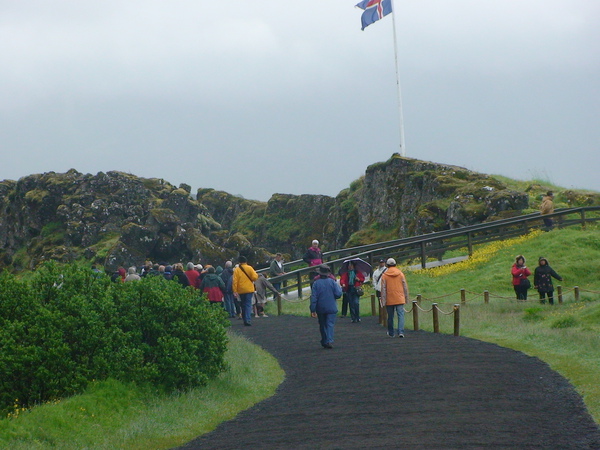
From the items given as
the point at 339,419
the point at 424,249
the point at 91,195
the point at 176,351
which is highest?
the point at 91,195

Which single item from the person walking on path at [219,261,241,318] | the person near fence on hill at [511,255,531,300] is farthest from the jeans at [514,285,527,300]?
the person walking on path at [219,261,241,318]

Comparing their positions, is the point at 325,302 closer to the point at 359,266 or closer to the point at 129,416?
the point at 359,266

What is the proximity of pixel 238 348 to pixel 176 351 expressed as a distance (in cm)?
495

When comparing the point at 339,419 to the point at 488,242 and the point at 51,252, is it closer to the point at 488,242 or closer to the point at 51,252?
the point at 488,242

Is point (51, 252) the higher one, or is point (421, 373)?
point (51, 252)

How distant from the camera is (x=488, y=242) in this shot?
1432 inches

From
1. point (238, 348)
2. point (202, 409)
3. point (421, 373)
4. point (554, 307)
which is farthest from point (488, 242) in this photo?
point (202, 409)

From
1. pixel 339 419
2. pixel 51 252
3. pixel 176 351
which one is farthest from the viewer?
pixel 51 252

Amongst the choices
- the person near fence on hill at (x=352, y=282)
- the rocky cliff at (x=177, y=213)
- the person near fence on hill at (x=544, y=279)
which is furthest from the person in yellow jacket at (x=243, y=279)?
the rocky cliff at (x=177, y=213)

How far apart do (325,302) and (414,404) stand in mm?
6899

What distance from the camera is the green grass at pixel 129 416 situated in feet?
36.2

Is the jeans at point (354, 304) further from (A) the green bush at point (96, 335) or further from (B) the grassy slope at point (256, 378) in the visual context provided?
(A) the green bush at point (96, 335)

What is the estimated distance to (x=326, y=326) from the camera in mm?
19359

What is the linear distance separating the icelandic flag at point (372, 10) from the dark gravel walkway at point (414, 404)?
35146 millimetres
